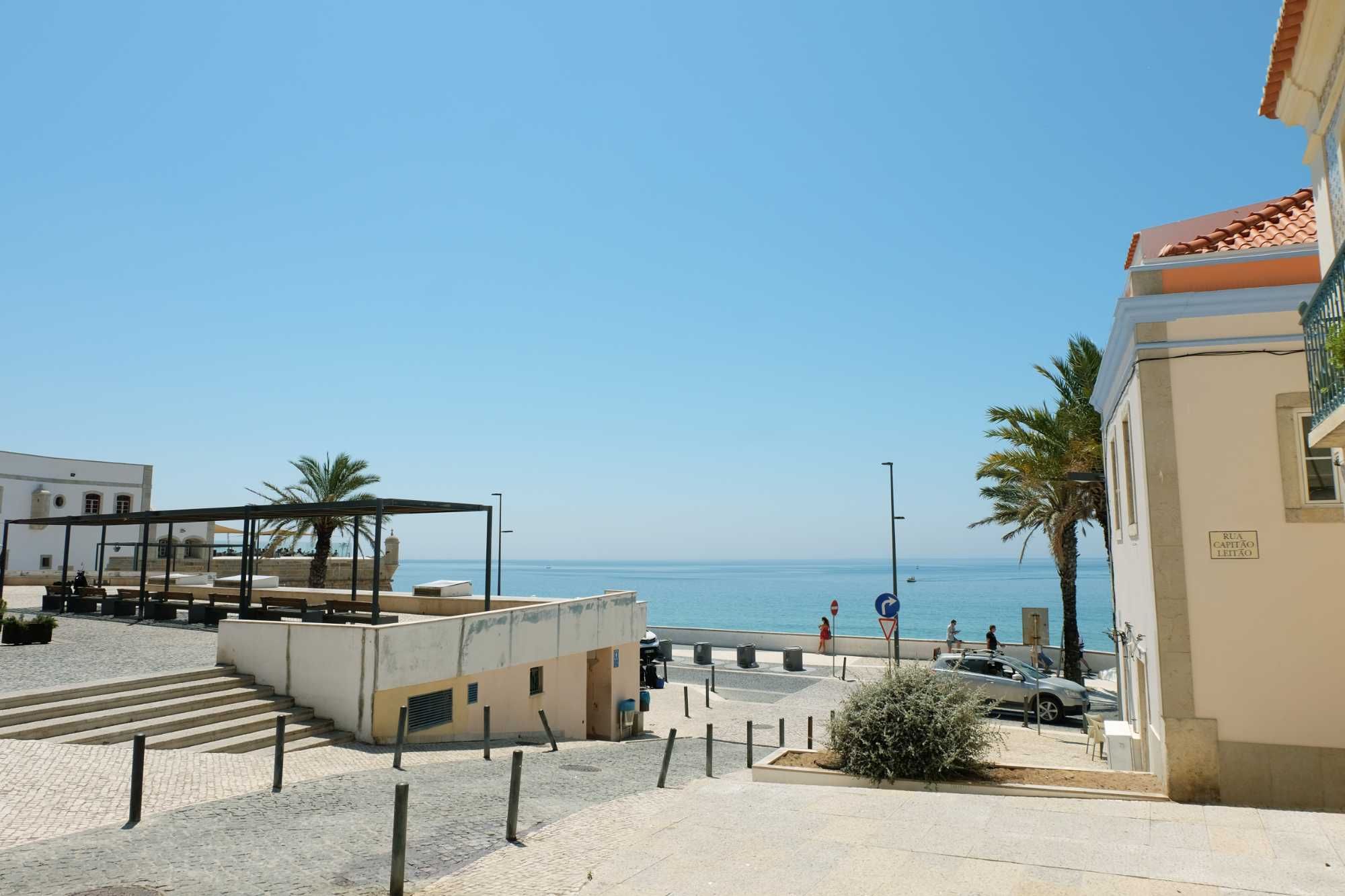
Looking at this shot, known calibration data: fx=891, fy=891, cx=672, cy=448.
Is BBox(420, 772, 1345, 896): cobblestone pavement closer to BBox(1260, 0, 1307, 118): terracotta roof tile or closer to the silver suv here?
BBox(1260, 0, 1307, 118): terracotta roof tile

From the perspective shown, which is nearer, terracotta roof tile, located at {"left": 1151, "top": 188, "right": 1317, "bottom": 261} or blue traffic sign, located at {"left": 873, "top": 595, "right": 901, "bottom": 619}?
terracotta roof tile, located at {"left": 1151, "top": 188, "right": 1317, "bottom": 261}

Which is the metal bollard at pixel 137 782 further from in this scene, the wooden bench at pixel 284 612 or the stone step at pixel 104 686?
the wooden bench at pixel 284 612

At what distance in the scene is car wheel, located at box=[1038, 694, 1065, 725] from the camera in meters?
23.1

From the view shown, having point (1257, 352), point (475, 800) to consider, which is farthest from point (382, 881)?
point (1257, 352)

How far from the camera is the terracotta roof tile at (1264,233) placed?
11109 millimetres

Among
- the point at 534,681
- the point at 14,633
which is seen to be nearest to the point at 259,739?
the point at 534,681

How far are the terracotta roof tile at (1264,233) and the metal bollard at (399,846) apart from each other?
10790 mm

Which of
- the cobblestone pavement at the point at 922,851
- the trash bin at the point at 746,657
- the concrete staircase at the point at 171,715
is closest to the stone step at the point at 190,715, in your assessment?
the concrete staircase at the point at 171,715

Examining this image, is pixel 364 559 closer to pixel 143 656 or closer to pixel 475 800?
pixel 143 656

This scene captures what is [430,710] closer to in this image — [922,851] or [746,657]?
[922,851]

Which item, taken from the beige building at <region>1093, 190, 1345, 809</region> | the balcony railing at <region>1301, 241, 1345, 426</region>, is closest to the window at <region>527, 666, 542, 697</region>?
the beige building at <region>1093, 190, 1345, 809</region>

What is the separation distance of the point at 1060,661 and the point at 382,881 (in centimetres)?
3120

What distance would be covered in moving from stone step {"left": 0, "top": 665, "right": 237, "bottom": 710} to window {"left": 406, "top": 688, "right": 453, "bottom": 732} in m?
3.33

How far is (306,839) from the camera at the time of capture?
28.0ft
